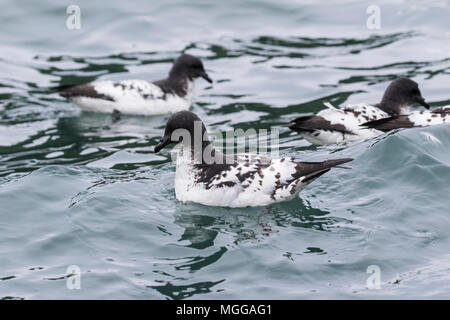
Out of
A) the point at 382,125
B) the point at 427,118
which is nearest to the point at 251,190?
the point at 382,125

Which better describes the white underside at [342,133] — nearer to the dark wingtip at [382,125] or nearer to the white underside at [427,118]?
the dark wingtip at [382,125]

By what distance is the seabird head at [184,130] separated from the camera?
34.5 feet

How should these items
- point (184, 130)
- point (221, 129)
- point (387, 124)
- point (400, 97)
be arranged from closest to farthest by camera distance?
point (184, 130), point (387, 124), point (400, 97), point (221, 129)

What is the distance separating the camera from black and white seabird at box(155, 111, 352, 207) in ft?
33.0

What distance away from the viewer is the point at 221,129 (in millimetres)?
14695

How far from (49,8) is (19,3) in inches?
36.2

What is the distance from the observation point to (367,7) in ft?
66.6

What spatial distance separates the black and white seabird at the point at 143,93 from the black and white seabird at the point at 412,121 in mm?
4732

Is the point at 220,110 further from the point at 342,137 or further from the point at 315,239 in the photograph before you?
the point at 315,239

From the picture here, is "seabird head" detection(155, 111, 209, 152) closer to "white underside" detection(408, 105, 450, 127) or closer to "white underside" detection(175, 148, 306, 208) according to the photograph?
"white underside" detection(175, 148, 306, 208)

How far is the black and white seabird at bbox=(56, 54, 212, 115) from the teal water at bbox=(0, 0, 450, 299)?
0.29 m

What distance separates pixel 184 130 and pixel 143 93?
5.28 meters

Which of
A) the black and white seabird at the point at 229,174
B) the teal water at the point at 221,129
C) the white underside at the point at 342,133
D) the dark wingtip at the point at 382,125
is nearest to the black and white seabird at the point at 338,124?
the white underside at the point at 342,133

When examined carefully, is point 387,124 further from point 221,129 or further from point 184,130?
point 184,130
